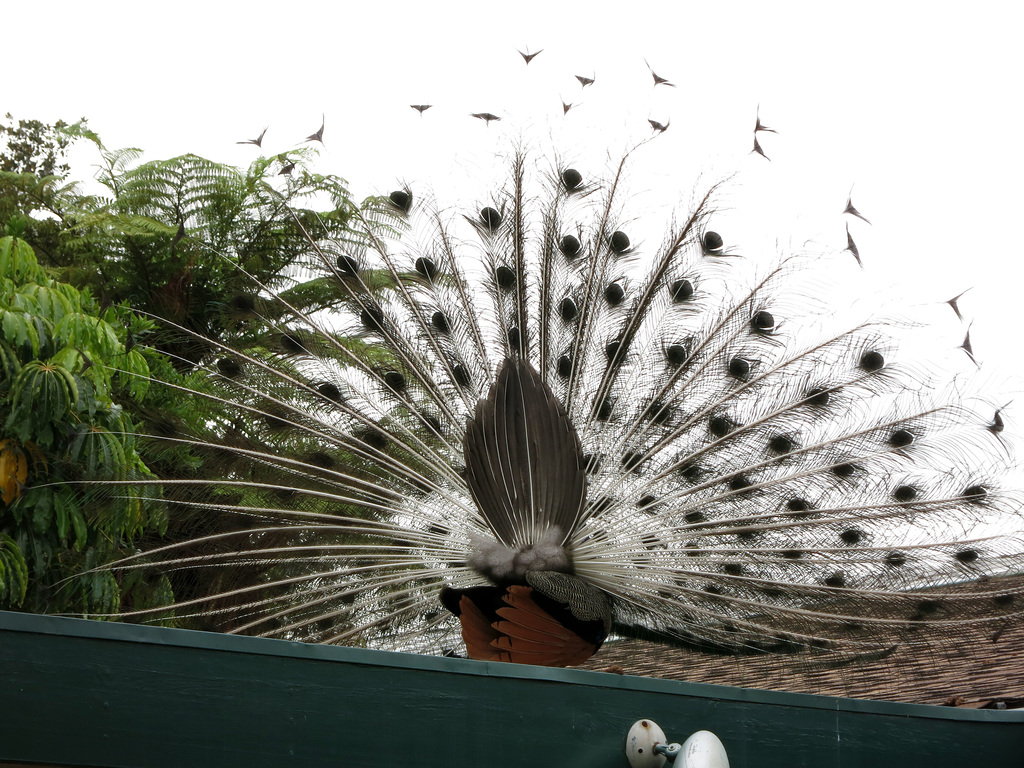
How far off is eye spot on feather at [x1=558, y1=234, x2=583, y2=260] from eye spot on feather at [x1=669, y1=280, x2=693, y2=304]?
21.9 inches

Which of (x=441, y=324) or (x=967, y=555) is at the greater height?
(x=441, y=324)

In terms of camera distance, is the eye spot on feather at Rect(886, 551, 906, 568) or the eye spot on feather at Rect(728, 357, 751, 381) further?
the eye spot on feather at Rect(728, 357, 751, 381)

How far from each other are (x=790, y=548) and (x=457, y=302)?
2.18 m

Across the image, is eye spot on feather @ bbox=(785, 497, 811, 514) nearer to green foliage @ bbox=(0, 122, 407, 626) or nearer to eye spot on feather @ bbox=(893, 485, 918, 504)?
eye spot on feather @ bbox=(893, 485, 918, 504)

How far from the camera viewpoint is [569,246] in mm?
5359

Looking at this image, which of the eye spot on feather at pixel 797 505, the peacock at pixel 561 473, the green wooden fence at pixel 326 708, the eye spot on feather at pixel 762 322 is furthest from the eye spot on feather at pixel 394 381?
the green wooden fence at pixel 326 708

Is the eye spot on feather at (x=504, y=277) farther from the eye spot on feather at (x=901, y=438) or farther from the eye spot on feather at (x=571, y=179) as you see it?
the eye spot on feather at (x=901, y=438)

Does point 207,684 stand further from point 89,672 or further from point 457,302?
point 457,302

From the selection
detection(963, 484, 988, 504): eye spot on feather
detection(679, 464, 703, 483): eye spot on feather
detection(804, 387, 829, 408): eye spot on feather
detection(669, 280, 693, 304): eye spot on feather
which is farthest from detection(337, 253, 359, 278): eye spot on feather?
detection(963, 484, 988, 504): eye spot on feather

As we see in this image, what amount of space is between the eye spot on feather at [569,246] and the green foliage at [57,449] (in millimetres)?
2339

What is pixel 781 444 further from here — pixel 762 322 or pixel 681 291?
pixel 681 291

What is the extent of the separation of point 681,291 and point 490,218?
1.12 m

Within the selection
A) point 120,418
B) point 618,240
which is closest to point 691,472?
point 618,240

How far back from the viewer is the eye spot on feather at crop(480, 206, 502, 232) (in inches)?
213
